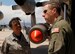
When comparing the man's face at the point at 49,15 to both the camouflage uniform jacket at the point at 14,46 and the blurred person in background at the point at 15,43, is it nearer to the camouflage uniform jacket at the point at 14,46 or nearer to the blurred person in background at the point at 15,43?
the blurred person in background at the point at 15,43

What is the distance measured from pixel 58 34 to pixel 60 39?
0.07m

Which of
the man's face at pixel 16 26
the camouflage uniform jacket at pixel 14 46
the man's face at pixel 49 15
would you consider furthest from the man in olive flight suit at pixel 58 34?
the camouflage uniform jacket at pixel 14 46

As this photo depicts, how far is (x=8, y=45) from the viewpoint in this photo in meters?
6.49

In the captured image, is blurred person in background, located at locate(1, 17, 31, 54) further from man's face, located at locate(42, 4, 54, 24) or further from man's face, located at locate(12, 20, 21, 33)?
man's face, located at locate(42, 4, 54, 24)

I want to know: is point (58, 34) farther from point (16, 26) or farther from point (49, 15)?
point (16, 26)

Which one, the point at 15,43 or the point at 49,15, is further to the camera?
the point at 15,43

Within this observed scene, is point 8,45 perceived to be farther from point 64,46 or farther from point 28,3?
point 28,3

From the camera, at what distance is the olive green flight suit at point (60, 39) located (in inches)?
150

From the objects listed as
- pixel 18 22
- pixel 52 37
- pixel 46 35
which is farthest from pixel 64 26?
pixel 18 22

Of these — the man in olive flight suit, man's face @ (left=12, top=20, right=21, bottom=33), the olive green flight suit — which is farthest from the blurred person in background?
the olive green flight suit

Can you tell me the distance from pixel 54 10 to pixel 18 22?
242 cm

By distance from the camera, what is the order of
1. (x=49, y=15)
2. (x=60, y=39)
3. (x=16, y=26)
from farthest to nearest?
(x=16, y=26) < (x=49, y=15) < (x=60, y=39)

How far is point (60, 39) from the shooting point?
12.5ft

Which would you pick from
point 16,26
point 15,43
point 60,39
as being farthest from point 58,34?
point 15,43
